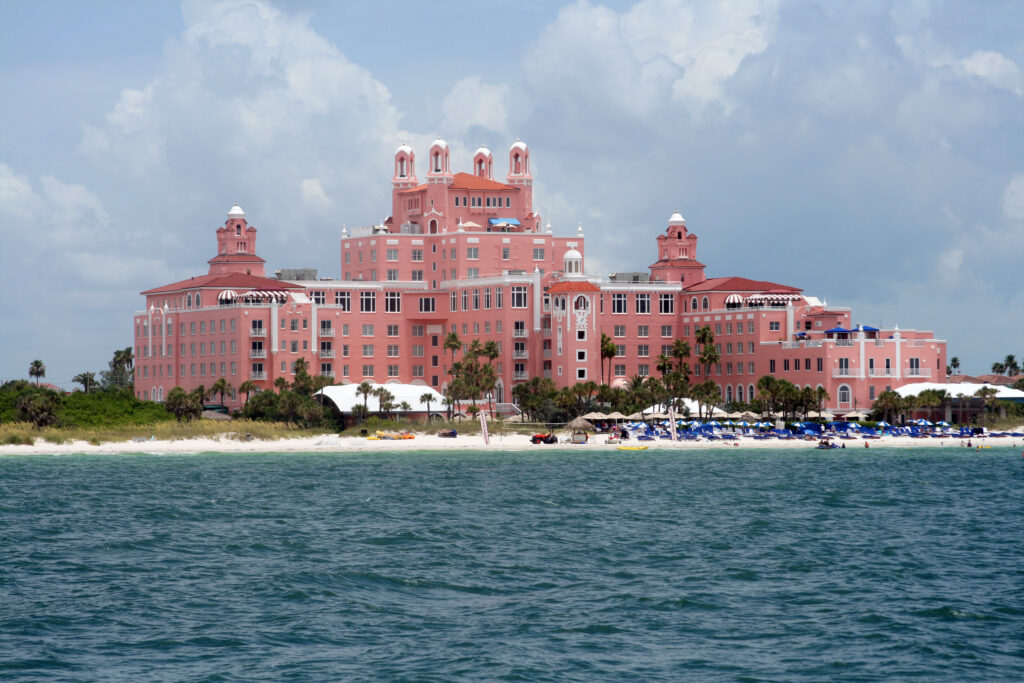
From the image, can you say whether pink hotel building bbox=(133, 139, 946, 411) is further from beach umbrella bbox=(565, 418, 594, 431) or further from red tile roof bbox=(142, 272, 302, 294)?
beach umbrella bbox=(565, 418, 594, 431)

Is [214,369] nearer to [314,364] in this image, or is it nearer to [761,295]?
[314,364]

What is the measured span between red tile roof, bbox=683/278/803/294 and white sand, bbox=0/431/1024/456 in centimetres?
3034

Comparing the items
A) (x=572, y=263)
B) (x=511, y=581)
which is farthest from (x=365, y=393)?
(x=511, y=581)

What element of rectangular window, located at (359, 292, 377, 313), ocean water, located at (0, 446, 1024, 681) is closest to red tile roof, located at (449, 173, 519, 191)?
rectangular window, located at (359, 292, 377, 313)

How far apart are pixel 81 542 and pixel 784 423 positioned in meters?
91.8

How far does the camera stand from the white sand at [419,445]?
400 feet

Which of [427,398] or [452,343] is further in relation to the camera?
[452,343]

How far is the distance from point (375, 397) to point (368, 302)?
885 inches

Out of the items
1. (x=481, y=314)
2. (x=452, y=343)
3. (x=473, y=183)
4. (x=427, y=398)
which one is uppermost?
(x=473, y=183)

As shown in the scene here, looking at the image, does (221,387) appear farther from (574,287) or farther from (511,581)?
(511,581)

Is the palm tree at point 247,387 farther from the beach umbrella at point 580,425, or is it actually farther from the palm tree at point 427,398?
the beach umbrella at point 580,425

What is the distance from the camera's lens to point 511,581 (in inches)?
1909

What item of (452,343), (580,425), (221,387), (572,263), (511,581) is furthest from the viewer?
(572,263)

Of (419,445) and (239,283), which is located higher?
(239,283)
